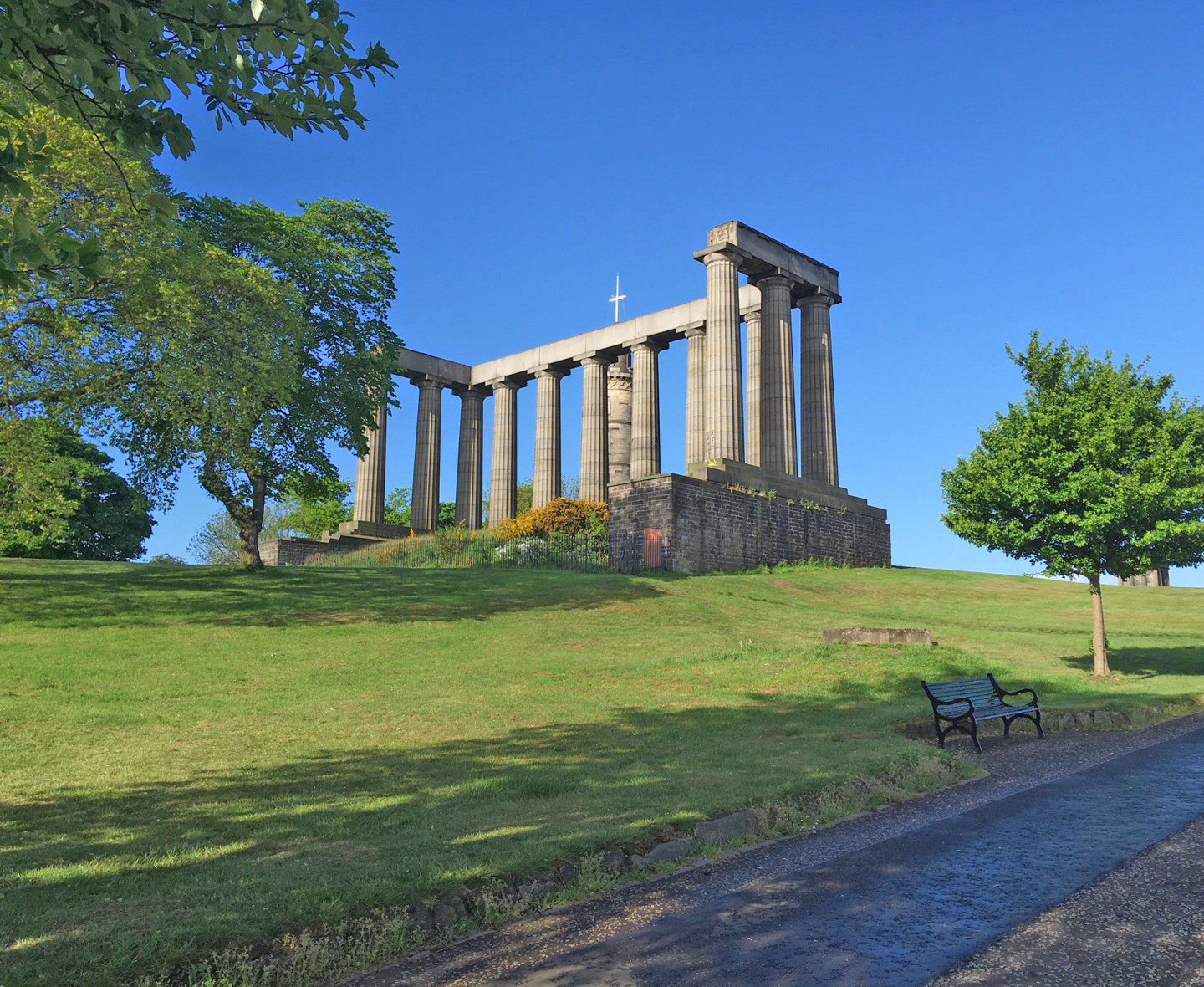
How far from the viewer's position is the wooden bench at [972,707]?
14.1 m

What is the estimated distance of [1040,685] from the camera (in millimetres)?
18625

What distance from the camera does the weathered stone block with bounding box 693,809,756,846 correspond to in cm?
797

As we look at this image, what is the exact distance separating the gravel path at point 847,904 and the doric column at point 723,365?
3226 cm

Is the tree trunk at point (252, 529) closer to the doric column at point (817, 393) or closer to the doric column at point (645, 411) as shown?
the doric column at point (645, 411)

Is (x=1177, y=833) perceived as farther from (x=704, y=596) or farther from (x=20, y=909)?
(x=704, y=596)

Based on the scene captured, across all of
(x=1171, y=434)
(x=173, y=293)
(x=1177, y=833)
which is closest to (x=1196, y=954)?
(x=1177, y=833)

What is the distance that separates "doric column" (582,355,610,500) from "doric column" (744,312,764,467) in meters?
8.10

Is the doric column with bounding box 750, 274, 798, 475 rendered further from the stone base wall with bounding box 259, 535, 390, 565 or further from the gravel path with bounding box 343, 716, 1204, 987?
the gravel path with bounding box 343, 716, 1204, 987

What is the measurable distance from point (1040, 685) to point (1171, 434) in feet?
29.5

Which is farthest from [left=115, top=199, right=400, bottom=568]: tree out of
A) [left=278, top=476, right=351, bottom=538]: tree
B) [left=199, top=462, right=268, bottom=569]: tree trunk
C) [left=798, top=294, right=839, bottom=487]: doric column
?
[left=278, top=476, right=351, bottom=538]: tree

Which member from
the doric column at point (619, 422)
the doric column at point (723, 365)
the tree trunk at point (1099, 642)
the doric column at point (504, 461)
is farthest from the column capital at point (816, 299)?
the tree trunk at point (1099, 642)

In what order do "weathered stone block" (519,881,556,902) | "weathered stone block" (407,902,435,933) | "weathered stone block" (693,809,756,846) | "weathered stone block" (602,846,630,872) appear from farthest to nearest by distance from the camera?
"weathered stone block" (693,809,756,846), "weathered stone block" (602,846,630,872), "weathered stone block" (519,881,556,902), "weathered stone block" (407,902,435,933)

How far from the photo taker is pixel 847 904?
626cm

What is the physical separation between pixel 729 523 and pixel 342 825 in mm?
32592
